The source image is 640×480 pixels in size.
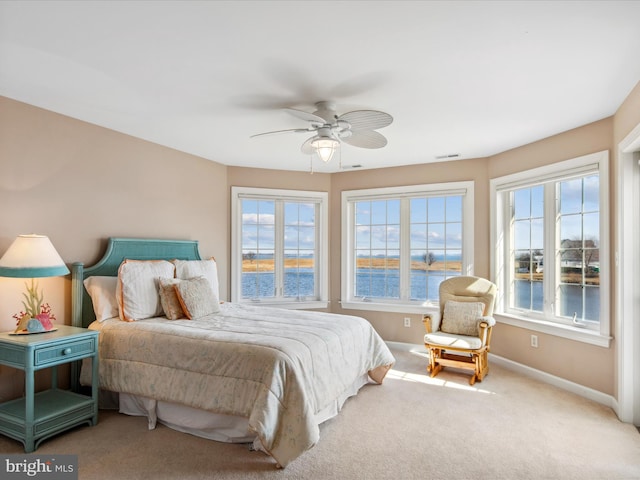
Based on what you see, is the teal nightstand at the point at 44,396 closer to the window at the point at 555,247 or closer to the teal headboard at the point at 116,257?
the teal headboard at the point at 116,257

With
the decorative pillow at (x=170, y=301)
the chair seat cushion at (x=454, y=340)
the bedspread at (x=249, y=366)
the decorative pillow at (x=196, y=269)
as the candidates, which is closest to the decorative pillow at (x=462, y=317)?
the chair seat cushion at (x=454, y=340)

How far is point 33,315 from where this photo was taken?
9.61 feet

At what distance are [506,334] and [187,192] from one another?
4.06 meters

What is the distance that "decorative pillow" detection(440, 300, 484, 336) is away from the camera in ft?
13.9

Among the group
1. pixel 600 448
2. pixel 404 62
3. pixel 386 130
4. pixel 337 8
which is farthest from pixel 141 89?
pixel 600 448

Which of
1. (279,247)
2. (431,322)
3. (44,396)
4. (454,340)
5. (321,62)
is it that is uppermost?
(321,62)

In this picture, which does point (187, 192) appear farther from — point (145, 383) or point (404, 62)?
point (404, 62)

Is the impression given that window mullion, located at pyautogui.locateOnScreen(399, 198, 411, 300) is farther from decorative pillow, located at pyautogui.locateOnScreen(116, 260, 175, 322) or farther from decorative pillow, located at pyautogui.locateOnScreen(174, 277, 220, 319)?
decorative pillow, located at pyautogui.locateOnScreen(116, 260, 175, 322)

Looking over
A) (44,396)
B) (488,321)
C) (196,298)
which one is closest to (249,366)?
(196,298)

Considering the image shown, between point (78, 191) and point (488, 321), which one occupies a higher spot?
point (78, 191)

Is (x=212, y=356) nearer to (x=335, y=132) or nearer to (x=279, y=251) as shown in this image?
(x=335, y=132)

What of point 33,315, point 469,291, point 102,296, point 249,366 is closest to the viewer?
point 249,366

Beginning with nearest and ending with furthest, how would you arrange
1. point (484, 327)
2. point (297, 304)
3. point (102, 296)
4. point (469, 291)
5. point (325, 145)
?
point (325, 145) < point (102, 296) < point (484, 327) < point (469, 291) < point (297, 304)

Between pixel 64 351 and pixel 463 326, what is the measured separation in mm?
3693
